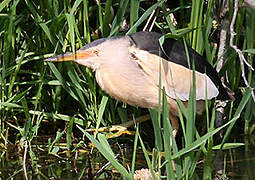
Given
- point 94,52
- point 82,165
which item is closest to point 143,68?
point 94,52

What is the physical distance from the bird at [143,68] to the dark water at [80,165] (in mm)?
295

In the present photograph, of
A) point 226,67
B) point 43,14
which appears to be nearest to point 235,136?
point 226,67

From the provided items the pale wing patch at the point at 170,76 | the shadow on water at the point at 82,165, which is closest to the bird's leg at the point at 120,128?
the shadow on water at the point at 82,165

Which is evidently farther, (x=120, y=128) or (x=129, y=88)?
(x=120, y=128)

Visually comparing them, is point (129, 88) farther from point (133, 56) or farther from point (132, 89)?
point (133, 56)

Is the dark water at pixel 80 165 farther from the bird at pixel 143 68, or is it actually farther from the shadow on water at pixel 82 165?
the bird at pixel 143 68

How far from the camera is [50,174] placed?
2.51 metres

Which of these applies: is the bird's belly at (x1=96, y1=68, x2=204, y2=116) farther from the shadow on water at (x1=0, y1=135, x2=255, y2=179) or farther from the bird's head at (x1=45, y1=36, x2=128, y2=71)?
the shadow on water at (x1=0, y1=135, x2=255, y2=179)

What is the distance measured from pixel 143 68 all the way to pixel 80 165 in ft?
1.72

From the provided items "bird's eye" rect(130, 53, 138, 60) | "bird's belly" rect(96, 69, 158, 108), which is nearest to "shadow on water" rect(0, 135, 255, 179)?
"bird's belly" rect(96, 69, 158, 108)

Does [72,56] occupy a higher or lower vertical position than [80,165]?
higher

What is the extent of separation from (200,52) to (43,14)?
0.80 meters

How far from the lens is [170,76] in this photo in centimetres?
268

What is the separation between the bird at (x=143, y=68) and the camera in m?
2.67
